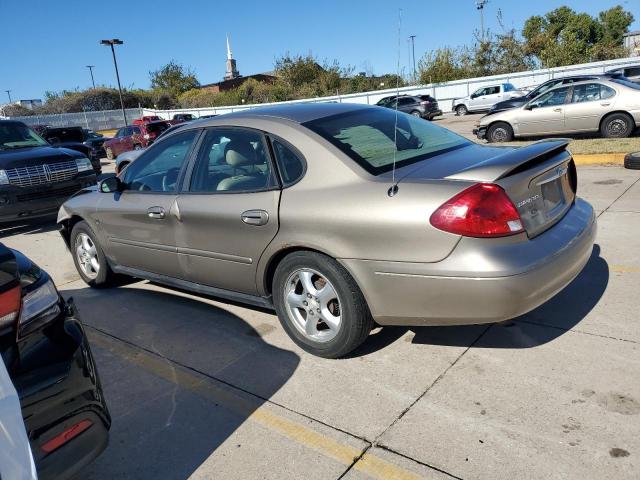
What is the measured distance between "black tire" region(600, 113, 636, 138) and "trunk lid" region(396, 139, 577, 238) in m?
10.2

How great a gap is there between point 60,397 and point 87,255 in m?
3.71

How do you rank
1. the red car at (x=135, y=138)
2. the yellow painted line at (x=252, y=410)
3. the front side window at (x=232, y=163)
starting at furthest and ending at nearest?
the red car at (x=135, y=138)
the front side window at (x=232, y=163)
the yellow painted line at (x=252, y=410)

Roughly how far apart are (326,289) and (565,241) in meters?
1.45

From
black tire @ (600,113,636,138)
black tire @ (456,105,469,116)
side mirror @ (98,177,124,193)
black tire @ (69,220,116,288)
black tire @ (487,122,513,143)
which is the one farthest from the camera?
black tire @ (456,105,469,116)

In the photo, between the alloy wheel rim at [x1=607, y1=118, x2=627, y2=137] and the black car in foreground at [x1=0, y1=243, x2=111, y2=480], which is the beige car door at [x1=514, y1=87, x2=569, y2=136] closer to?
the alloy wheel rim at [x1=607, y1=118, x2=627, y2=137]

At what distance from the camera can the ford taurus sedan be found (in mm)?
2924


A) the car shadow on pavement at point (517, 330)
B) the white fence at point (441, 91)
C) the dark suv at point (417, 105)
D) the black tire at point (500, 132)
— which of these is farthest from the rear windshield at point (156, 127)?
the car shadow on pavement at point (517, 330)

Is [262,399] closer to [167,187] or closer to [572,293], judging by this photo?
[167,187]

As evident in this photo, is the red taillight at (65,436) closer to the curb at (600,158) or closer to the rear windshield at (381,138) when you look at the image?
the rear windshield at (381,138)

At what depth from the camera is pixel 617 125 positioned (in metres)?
12.5

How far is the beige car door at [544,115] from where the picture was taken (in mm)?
13094

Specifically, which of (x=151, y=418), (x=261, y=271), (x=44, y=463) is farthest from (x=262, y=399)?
(x=44, y=463)

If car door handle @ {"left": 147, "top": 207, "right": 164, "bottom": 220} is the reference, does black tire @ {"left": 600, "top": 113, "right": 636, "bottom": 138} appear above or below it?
below

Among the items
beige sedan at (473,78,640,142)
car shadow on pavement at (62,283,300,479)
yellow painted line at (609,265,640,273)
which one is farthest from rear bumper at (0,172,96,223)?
beige sedan at (473,78,640,142)
